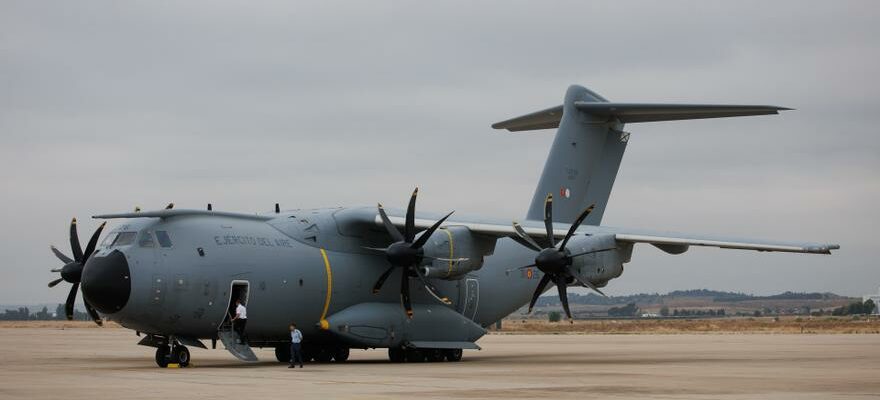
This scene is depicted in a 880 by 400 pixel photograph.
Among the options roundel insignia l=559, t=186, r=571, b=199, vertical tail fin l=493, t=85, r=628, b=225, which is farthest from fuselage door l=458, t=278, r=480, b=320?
roundel insignia l=559, t=186, r=571, b=199

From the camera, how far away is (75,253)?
25.5 m

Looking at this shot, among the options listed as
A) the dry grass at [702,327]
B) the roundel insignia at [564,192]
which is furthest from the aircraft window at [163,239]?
the dry grass at [702,327]

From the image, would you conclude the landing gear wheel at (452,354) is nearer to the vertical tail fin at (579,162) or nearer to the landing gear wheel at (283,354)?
the landing gear wheel at (283,354)

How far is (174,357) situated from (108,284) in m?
2.30

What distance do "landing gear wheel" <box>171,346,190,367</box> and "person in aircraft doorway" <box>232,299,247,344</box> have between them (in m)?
1.11

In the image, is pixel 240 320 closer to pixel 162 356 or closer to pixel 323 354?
pixel 162 356

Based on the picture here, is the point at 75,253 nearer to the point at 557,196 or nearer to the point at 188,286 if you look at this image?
the point at 188,286

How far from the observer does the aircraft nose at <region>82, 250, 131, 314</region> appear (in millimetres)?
22031

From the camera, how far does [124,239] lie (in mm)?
23031

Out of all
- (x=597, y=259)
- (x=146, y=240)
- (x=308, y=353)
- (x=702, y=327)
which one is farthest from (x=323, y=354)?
(x=702, y=327)

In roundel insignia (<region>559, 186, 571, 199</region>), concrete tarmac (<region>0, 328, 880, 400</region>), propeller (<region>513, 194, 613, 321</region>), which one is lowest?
concrete tarmac (<region>0, 328, 880, 400</region>)

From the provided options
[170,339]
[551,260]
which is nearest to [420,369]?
[551,260]

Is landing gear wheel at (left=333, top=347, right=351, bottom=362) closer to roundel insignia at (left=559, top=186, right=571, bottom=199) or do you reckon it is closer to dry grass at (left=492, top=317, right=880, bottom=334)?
roundel insignia at (left=559, top=186, right=571, bottom=199)

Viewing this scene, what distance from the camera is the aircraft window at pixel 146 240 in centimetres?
2283
